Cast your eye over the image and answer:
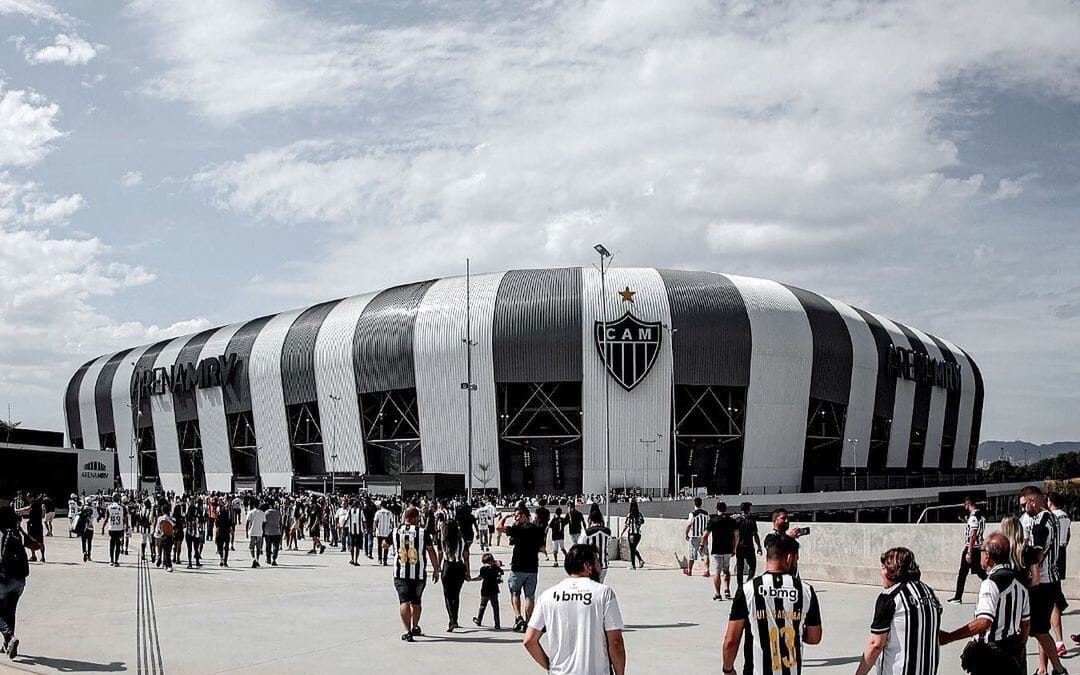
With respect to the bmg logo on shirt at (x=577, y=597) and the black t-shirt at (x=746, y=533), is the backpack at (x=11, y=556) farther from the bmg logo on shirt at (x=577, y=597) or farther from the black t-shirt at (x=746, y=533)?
the black t-shirt at (x=746, y=533)

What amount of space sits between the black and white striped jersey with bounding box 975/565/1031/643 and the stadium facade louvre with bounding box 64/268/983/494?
52.9 metres

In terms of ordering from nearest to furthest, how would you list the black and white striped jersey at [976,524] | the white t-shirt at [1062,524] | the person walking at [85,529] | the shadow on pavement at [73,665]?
the shadow on pavement at [73,665]
the white t-shirt at [1062,524]
the black and white striped jersey at [976,524]
the person walking at [85,529]

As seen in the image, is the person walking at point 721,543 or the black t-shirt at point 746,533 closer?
the black t-shirt at point 746,533

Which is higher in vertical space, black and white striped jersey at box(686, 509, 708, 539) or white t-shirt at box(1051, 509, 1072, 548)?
white t-shirt at box(1051, 509, 1072, 548)

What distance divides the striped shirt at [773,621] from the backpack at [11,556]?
29.6 ft

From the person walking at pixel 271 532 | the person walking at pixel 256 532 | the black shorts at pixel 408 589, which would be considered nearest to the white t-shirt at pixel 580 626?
the black shorts at pixel 408 589

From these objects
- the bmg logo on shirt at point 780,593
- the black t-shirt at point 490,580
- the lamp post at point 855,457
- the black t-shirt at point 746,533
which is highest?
the bmg logo on shirt at point 780,593

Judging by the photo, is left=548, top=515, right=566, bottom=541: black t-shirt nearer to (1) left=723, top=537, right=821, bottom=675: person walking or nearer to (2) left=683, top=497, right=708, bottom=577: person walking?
(2) left=683, top=497, right=708, bottom=577: person walking

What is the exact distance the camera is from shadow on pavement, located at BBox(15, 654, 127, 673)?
1120 cm

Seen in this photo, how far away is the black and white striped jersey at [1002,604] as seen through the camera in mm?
7414

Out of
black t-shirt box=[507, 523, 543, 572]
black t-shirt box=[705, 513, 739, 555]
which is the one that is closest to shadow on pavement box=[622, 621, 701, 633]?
black t-shirt box=[507, 523, 543, 572]

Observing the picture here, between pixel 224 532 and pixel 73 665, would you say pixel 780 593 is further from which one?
pixel 224 532

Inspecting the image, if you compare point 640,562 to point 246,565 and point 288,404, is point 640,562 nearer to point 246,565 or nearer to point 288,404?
point 246,565

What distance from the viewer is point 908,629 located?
6246 millimetres
